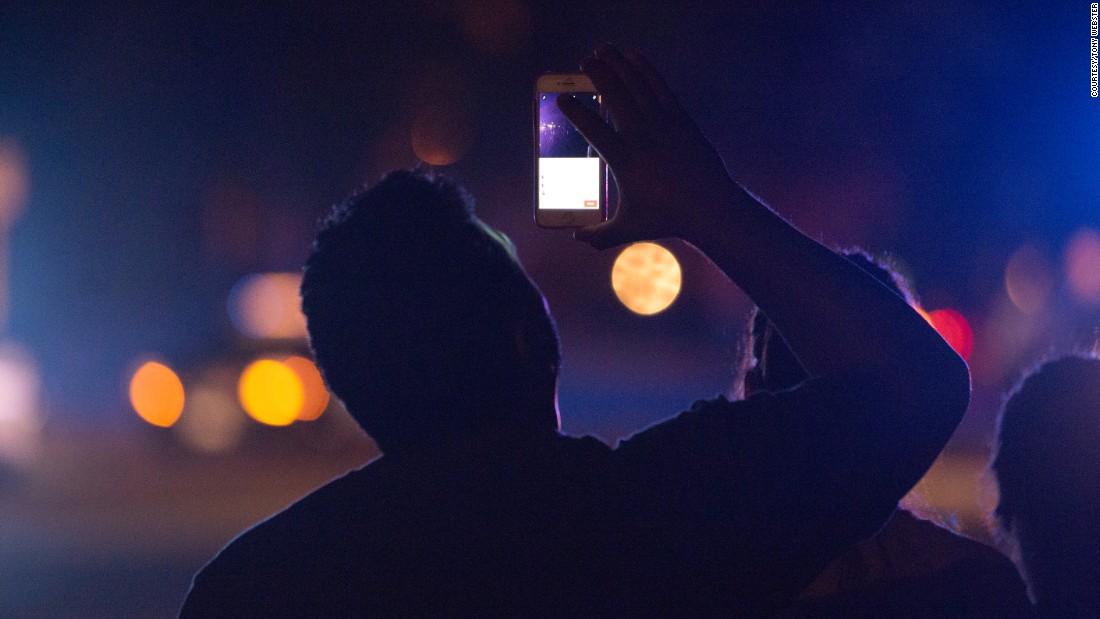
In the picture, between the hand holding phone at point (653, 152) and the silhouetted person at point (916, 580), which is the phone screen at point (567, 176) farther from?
the hand holding phone at point (653, 152)

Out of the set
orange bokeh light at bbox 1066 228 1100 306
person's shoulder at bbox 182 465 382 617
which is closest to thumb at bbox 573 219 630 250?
person's shoulder at bbox 182 465 382 617

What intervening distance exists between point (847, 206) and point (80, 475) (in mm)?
12922

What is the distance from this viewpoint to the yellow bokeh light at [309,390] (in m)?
16.6

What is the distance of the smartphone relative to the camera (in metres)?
1.85

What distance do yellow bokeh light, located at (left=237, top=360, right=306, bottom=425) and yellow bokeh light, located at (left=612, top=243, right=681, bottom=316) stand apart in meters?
9.04

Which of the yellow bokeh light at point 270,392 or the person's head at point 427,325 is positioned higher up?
the person's head at point 427,325

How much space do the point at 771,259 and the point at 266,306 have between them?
62.9 feet

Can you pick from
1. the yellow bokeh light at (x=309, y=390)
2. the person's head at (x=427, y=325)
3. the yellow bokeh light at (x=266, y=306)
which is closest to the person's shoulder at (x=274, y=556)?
the person's head at (x=427, y=325)

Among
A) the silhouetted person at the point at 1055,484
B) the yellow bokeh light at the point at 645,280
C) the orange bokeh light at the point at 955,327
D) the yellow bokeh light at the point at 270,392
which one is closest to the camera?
the silhouetted person at the point at 1055,484

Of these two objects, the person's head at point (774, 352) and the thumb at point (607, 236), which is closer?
the thumb at point (607, 236)

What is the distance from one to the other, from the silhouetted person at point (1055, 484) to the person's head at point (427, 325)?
56.9 inches

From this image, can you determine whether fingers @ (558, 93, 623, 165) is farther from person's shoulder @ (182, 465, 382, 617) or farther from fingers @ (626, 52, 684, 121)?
person's shoulder @ (182, 465, 382, 617)

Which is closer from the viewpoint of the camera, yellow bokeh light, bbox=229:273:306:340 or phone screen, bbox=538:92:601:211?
phone screen, bbox=538:92:601:211

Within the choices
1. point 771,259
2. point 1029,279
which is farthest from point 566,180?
point 1029,279
